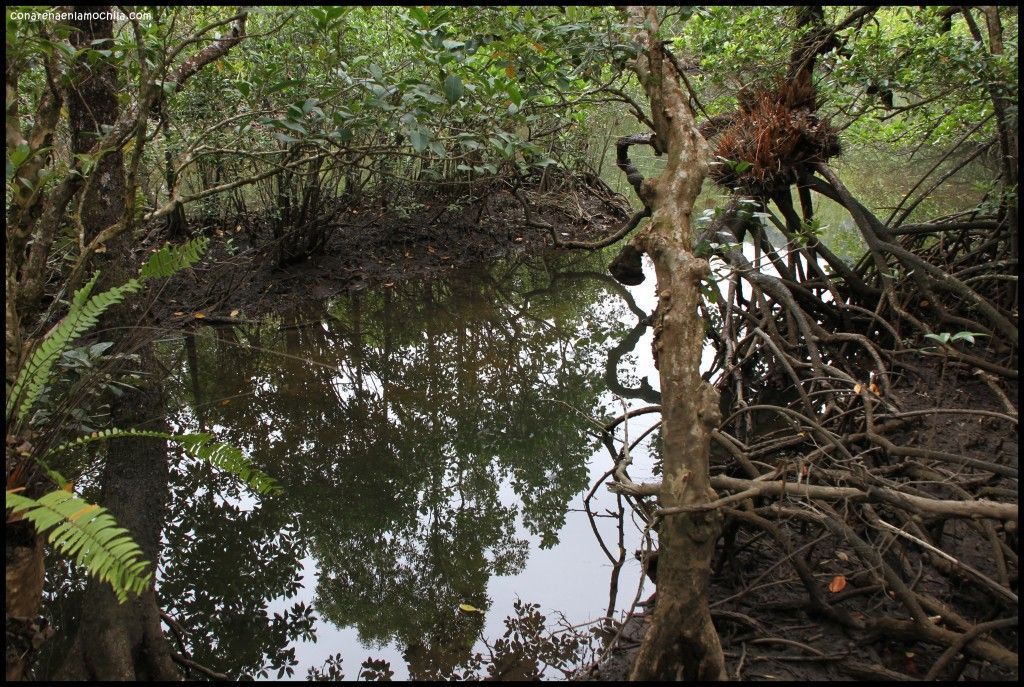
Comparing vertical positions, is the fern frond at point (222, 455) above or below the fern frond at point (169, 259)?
below

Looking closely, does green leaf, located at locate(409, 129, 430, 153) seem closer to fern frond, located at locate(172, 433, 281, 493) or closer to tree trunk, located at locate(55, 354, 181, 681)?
fern frond, located at locate(172, 433, 281, 493)

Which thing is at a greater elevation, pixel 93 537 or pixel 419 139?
pixel 419 139

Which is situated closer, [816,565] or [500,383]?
[816,565]

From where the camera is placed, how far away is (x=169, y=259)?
8.87 feet

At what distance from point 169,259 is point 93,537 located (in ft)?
4.03

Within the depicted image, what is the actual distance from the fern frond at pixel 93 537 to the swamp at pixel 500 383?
1cm

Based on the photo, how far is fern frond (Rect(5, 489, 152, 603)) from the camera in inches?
67.4

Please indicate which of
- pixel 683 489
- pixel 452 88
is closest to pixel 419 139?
pixel 452 88

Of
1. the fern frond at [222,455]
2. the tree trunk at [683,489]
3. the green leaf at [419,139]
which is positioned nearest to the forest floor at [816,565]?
the tree trunk at [683,489]

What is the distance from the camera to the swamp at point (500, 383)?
2.30 m

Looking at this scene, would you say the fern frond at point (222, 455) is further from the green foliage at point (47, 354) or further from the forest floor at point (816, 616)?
the forest floor at point (816, 616)

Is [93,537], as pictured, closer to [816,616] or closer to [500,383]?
[816,616]

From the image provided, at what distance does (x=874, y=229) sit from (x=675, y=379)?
3.03 m

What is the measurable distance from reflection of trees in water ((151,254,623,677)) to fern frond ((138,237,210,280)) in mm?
1248
